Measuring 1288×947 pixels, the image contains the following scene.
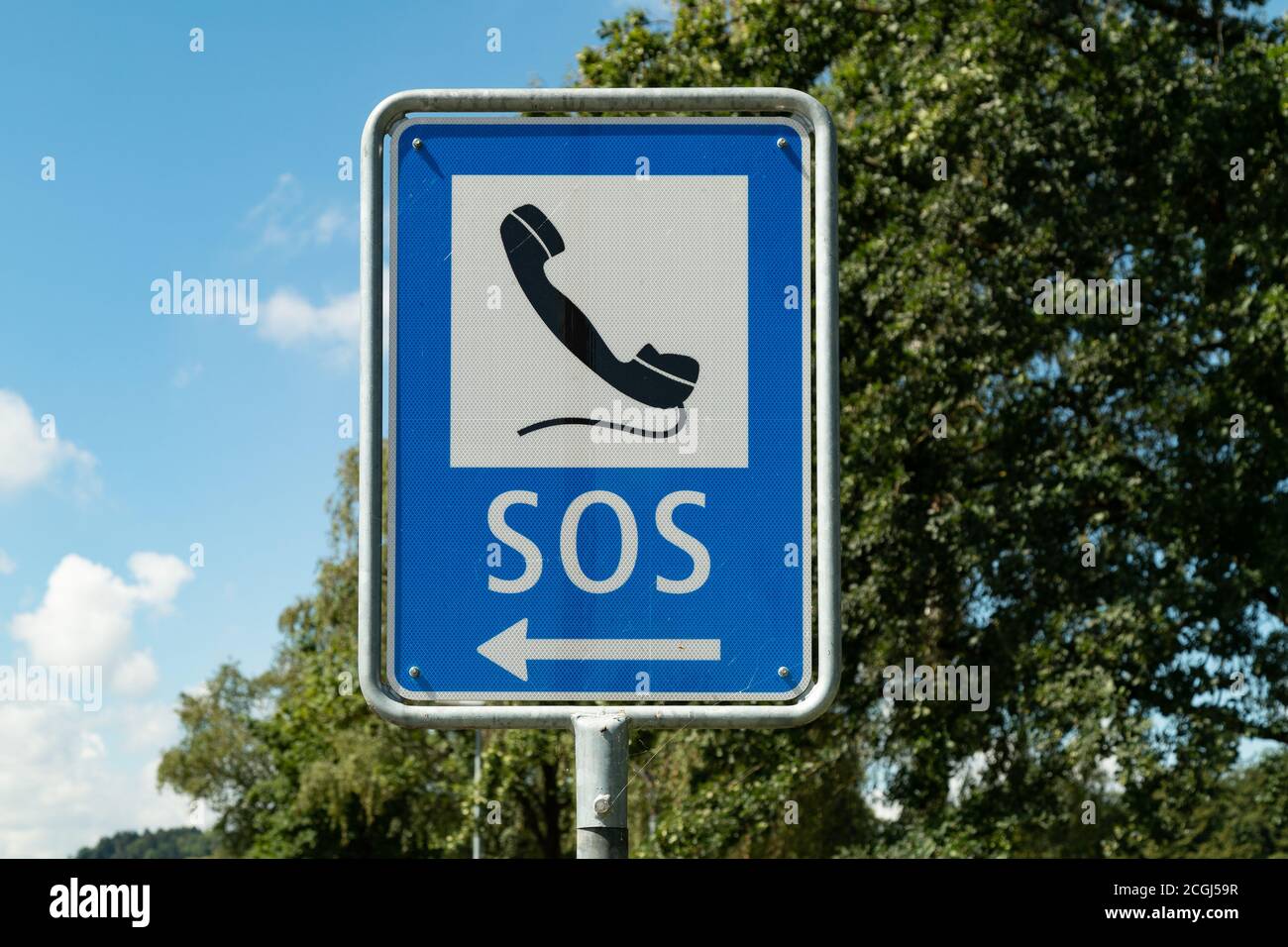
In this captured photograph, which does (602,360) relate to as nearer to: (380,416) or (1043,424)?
(380,416)

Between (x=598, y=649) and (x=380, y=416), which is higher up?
(x=380, y=416)

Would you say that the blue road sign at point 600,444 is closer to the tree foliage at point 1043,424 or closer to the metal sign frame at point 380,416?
the metal sign frame at point 380,416

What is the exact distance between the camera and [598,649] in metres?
1.73

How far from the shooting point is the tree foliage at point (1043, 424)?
12367mm

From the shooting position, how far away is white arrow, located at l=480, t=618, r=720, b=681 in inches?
67.9

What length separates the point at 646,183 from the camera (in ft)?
5.93

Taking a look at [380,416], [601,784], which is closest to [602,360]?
[380,416]

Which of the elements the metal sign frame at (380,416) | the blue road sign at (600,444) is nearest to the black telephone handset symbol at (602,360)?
the blue road sign at (600,444)

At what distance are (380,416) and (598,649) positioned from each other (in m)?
0.41

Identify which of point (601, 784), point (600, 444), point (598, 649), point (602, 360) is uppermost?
point (602, 360)

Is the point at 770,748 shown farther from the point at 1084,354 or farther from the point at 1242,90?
the point at 1242,90
